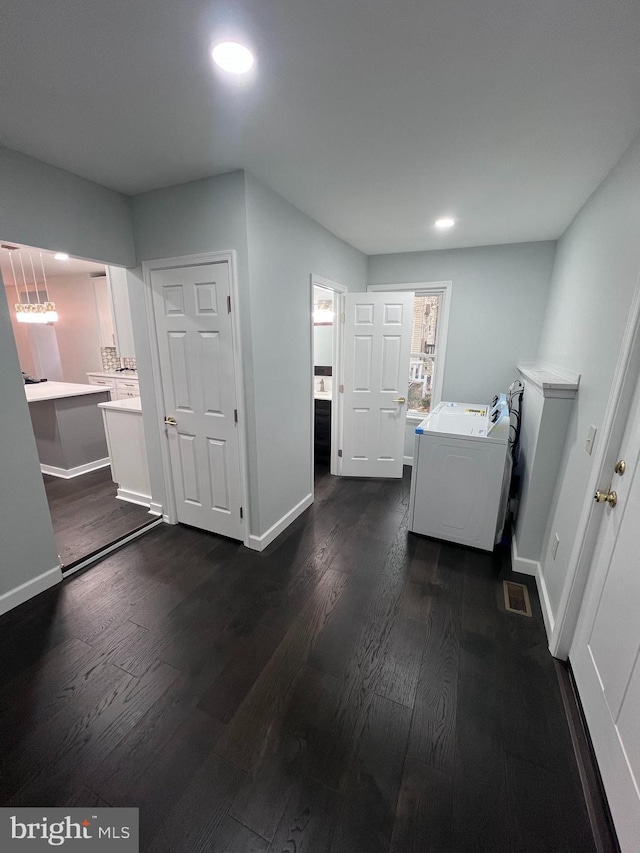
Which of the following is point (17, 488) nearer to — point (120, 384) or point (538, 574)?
point (120, 384)

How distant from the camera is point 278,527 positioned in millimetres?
2777

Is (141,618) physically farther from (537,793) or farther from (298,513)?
(537,793)

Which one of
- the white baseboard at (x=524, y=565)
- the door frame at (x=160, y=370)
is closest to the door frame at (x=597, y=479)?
the white baseboard at (x=524, y=565)

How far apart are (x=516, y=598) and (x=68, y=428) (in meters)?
4.44

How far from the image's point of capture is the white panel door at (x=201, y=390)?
2.30 metres

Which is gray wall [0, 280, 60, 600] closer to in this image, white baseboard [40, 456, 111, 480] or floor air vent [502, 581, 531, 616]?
white baseboard [40, 456, 111, 480]

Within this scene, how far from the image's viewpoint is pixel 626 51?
1130 mm

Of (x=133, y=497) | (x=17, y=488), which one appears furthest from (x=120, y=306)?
(x=17, y=488)

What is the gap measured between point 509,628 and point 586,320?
5.96 feet

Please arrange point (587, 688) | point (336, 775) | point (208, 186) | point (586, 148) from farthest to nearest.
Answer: point (208, 186) < point (586, 148) < point (587, 688) < point (336, 775)

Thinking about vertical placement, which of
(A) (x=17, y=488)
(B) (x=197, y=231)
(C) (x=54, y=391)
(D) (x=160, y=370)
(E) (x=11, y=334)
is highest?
(B) (x=197, y=231)

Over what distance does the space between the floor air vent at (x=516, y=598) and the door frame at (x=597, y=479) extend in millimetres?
256

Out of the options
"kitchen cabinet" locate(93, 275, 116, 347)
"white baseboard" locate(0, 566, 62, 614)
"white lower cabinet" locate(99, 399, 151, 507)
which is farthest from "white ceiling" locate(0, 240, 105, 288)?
"white baseboard" locate(0, 566, 62, 614)

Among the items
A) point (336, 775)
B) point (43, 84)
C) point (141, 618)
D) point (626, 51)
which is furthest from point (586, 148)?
point (141, 618)
